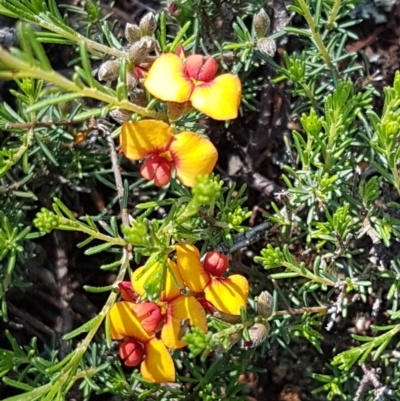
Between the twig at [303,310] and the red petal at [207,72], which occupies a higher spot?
the red petal at [207,72]

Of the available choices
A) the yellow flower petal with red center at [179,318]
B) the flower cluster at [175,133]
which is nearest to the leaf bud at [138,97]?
the flower cluster at [175,133]

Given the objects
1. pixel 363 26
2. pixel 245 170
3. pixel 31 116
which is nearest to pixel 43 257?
pixel 31 116

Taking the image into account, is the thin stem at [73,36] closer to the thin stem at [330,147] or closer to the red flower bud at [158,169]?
the red flower bud at [158,169]

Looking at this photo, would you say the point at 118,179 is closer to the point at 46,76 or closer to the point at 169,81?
the point at 169,81

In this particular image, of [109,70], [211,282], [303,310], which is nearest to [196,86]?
A: [109,70]

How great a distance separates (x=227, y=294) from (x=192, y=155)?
42cm

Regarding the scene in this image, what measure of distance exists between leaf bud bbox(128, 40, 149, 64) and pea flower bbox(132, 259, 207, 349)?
0.59 metres

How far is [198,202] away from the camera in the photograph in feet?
5.43

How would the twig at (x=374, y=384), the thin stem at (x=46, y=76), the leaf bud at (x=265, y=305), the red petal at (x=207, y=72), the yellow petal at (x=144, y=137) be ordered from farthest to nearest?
the twig at (x=374, y=384) < the leaf bud at (x=265, y=305) < the red petal at (x=207, y=72) < the yellow petal at (x=144, y=137) < the thin stem at (x=46, y=76)

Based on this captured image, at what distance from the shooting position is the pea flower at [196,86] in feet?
5.93

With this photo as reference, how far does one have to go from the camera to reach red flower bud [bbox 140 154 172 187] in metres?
1.83

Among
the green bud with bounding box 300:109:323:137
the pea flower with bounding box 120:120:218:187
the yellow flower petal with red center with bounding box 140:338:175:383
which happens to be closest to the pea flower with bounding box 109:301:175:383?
the yellow flower petal with red center with bounding box 140:338:175:383

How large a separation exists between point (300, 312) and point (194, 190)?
990 mm

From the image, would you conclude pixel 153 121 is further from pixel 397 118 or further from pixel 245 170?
pixel 245 170
